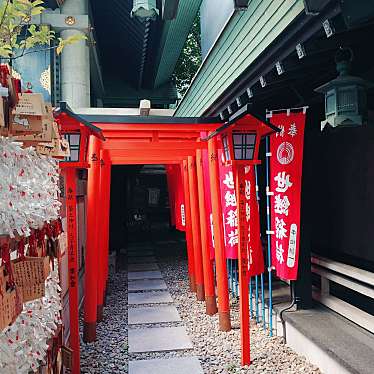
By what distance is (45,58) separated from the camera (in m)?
9.41

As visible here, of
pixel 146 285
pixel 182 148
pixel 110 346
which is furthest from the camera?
pixel 146 285

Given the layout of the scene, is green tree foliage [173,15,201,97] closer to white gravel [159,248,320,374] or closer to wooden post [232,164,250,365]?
white gravel [159,248,320,374]

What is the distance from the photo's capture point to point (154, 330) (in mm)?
6723

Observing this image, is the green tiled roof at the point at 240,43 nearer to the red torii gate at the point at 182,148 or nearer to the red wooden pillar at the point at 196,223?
the red torii gate at the point at 182,148

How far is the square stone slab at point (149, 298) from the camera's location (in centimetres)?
860

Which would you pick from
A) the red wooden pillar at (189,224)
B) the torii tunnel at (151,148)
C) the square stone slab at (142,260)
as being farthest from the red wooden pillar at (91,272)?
the square stone slab at (142,260)

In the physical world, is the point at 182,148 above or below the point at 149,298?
above

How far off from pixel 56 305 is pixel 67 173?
1.95 metres

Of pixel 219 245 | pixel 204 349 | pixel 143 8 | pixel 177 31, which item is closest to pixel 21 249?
pixel 204 349

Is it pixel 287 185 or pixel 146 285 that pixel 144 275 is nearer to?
pixel 146 285

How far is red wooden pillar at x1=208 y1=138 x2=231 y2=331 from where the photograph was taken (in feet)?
20.9

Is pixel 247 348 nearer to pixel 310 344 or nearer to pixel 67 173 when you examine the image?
pixel 310 344

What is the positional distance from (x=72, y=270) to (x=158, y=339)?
7.13ft

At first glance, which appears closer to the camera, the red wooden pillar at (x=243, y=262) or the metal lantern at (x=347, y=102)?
the metal lantern at (x=347, y=102)
